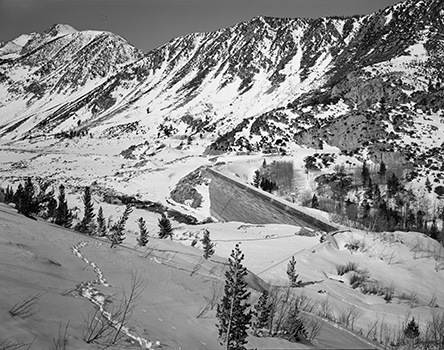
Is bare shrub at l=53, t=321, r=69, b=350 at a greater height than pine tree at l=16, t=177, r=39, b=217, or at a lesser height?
greater

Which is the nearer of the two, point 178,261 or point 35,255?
point 35,255

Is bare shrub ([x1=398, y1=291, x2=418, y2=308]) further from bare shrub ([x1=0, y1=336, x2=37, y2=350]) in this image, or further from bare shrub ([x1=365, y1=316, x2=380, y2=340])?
bare shrub ([x1=0, y1=336, x2=37, y2=350])

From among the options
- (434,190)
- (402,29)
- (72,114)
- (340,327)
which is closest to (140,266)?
(340,327)

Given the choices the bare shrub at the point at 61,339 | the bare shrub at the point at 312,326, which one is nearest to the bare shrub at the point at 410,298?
the bare shrub at the point at 312,326

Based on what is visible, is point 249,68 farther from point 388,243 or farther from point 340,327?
point 340,327

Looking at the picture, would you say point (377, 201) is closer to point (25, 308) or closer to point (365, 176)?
point (365, 176)

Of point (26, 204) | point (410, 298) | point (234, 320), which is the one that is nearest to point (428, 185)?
point (410, 298)

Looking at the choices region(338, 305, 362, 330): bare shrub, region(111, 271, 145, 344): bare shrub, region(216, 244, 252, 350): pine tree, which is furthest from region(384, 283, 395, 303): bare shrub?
region(111, 271, 145, 344): bare shrub
